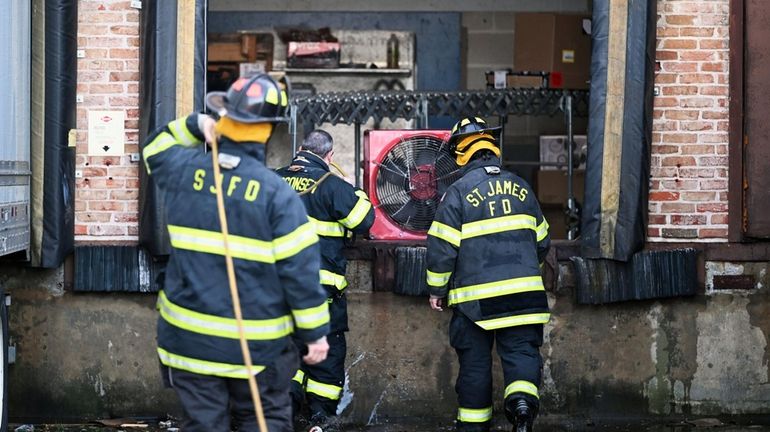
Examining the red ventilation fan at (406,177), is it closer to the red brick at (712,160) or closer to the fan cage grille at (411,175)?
the fan cage grille at (411,175)

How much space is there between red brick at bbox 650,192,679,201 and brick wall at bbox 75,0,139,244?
10.7 ft

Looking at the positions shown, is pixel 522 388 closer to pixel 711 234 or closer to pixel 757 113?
pixel 711 234

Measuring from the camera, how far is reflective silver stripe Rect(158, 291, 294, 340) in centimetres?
518

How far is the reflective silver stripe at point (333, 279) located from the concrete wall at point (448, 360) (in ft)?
1.66

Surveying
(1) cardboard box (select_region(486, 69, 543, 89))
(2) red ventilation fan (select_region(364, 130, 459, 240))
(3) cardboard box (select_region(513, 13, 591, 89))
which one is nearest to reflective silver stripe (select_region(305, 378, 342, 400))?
(2) red ventilation fan (select_region(364, 130, 459, 240))

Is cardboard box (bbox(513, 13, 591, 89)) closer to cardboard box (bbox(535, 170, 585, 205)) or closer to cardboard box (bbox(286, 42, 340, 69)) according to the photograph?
cardboard box (bbox(535, 170, 585, 205))

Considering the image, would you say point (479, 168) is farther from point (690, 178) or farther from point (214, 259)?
point (214, 259)

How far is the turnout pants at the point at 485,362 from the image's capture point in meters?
7.23

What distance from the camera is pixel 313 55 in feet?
38.3

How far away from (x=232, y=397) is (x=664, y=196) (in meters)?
3.91

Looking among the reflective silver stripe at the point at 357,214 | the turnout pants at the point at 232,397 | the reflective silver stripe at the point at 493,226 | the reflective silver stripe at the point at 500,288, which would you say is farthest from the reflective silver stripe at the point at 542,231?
the turnout pants at the point at 232,397

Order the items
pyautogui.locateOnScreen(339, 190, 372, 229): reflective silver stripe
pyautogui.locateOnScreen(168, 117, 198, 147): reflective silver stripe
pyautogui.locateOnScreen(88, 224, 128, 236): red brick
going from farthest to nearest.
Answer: pyautogui.locateOnScreen(88, 224, 128, 236): red brick → pyautogui.locateOnScreen(339, 190, 372, 229): reflective silver stripe → pyautogui.locateOnScreen(168, 117, 198, 147): reflective silver stripe

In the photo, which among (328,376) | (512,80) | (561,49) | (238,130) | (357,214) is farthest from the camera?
(561,49)

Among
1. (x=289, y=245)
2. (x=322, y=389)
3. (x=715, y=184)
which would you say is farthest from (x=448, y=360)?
(x=289, y=245)
